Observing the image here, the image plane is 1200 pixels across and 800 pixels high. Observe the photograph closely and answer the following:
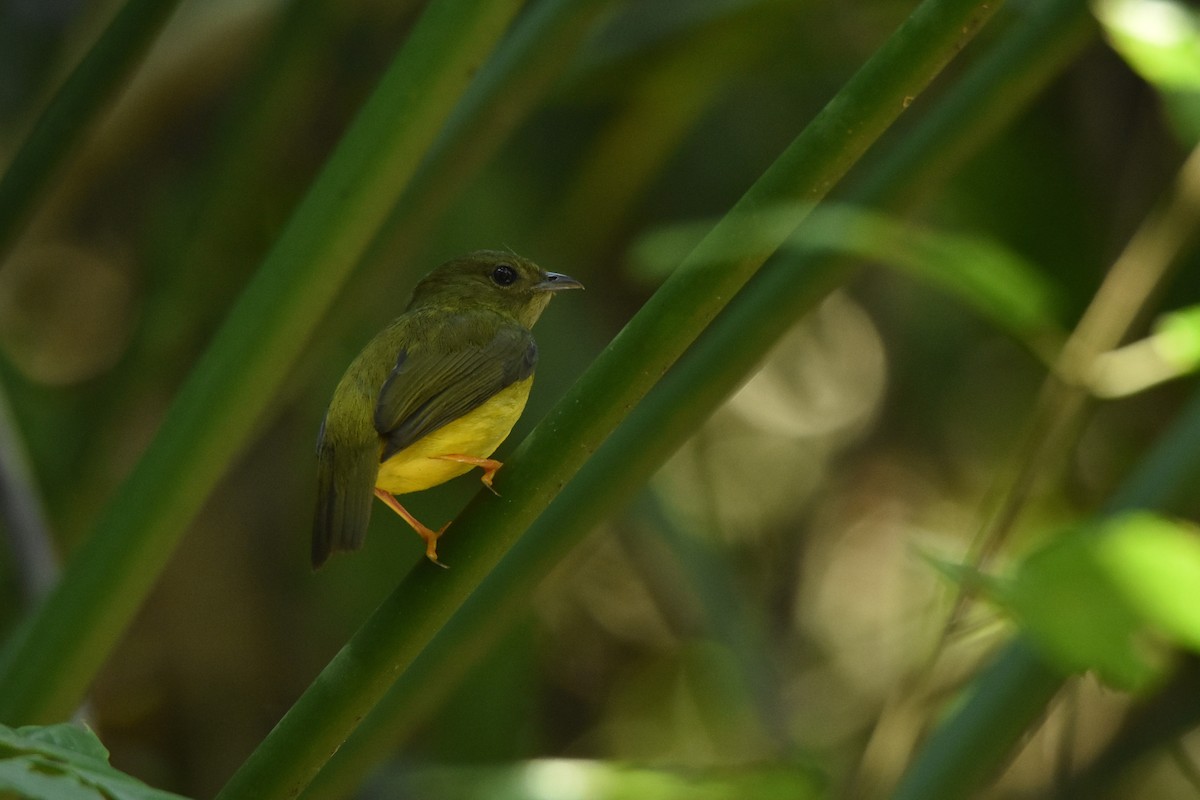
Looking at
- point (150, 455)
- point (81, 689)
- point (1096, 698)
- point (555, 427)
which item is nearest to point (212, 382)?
point (150, 455)

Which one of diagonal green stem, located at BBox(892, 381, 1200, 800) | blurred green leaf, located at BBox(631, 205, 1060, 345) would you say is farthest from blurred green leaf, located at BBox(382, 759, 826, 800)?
blurred green leaf, located at BBox(631, 205, 1060, 345)

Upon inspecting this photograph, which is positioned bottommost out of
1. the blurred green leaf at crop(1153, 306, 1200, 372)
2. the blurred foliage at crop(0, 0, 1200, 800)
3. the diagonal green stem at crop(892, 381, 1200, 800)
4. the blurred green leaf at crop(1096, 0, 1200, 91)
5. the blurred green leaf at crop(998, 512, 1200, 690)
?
the blurred foliage at crop(0, 0, 1200, 800)

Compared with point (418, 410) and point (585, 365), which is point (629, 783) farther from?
point (585, 365)

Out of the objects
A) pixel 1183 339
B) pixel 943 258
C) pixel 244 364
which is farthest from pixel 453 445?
pixel 1183 339

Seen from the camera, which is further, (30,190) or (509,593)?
(30,190)

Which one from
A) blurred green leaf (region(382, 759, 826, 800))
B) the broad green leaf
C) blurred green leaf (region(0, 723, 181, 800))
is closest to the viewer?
blurred green leaf (region(0, 723, 181, 800))

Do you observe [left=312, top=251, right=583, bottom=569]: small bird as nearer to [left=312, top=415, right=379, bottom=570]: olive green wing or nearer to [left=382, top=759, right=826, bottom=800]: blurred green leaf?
[left=312, top=415, right=379, bottom=570]: olive green wing

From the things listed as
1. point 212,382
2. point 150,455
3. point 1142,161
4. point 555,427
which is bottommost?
point 150,455

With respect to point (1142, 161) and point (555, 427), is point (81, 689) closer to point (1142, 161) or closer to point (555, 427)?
point (555, 427)
